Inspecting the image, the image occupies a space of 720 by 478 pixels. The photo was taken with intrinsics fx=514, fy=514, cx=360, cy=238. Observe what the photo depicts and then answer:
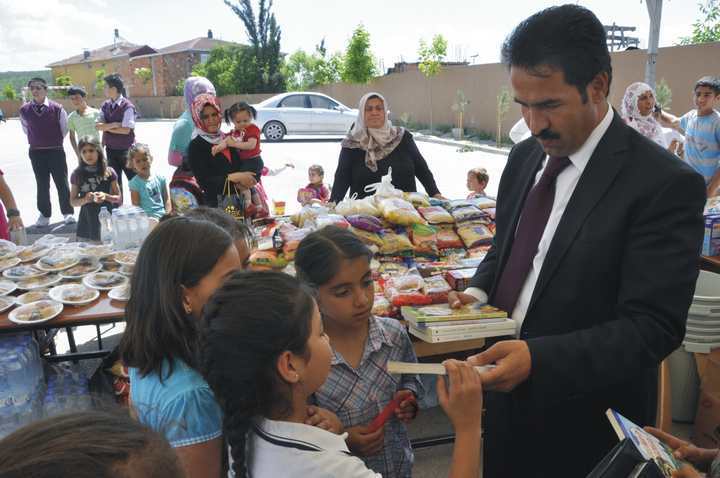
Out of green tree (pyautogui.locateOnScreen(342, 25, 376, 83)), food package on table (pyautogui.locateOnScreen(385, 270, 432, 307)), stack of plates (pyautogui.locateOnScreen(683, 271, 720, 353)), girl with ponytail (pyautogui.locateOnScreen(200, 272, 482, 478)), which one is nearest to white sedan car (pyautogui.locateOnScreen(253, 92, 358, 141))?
green tree (pyautogui.locateOnScreen(342, 25, 376, 83))

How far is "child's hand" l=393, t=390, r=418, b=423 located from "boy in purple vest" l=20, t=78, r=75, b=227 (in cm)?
730

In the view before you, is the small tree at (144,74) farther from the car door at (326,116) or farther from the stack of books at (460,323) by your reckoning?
the stack of books at (460,323)

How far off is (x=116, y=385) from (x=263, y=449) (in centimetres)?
185

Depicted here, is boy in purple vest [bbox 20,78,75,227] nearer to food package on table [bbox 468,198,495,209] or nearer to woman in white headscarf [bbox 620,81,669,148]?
food package on table [bbox 468,198,495,209]

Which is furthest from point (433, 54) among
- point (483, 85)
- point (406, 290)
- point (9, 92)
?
point (9, 92)

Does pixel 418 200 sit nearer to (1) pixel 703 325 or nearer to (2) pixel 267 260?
(2) pixel 267 260

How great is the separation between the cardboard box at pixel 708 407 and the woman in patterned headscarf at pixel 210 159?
129 inches

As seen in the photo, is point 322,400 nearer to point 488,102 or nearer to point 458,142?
point 458,142

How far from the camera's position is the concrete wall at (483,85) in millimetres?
11469

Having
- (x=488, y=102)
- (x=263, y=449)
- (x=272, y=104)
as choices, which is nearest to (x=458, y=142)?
(x=488, y=102)

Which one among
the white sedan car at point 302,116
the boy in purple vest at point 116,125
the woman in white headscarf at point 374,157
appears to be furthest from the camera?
the white sedan car at point 302,116

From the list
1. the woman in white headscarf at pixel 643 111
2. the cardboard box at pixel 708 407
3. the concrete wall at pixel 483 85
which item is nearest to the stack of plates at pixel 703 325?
the cardboard box at pixel 708 407

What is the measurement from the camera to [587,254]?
1.28 metres

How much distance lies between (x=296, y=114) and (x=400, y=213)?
13713 mm
